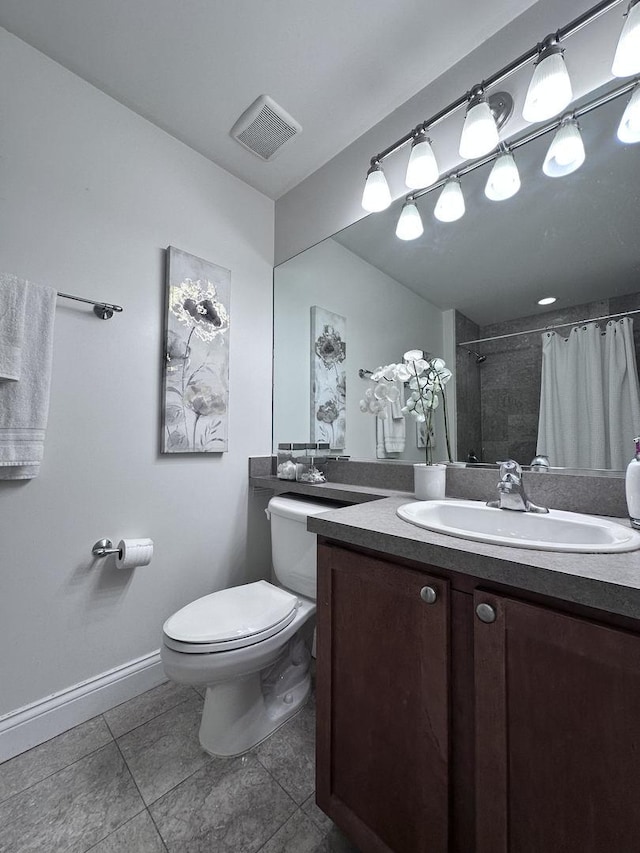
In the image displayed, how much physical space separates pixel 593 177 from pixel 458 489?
1055mm

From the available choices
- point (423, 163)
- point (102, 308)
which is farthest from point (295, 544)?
point (423, 163)

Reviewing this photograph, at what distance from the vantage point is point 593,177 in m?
1.05

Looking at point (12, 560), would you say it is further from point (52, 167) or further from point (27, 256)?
point (52, 167)

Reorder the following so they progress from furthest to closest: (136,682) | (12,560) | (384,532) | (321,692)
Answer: (136,682) → (12,560) → (321,692) → (384,532)

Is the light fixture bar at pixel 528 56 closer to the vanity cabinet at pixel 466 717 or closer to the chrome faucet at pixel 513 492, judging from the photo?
the chrome faucet at pixel 513 492

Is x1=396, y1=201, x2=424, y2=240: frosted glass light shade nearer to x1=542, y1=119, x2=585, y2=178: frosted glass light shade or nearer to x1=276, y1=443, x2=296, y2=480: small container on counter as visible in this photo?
x1=542, y1=119, x2=585, y2=178: frosted glass light shade

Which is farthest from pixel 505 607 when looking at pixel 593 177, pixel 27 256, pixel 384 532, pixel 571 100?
pixel 27 256

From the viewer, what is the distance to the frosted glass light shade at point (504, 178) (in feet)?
3.84

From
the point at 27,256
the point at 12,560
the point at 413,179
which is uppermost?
the point at 413,179

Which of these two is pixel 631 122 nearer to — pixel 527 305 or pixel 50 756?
pixel 527 305

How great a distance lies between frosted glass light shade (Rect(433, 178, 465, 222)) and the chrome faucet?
0.97m

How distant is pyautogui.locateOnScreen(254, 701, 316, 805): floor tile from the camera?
1.05 metres

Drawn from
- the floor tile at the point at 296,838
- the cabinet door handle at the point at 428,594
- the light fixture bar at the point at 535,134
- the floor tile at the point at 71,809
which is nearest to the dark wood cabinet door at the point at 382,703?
the cabinet door handle at the point at 428,594

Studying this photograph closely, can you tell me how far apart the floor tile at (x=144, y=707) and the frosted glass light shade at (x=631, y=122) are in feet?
7.64
